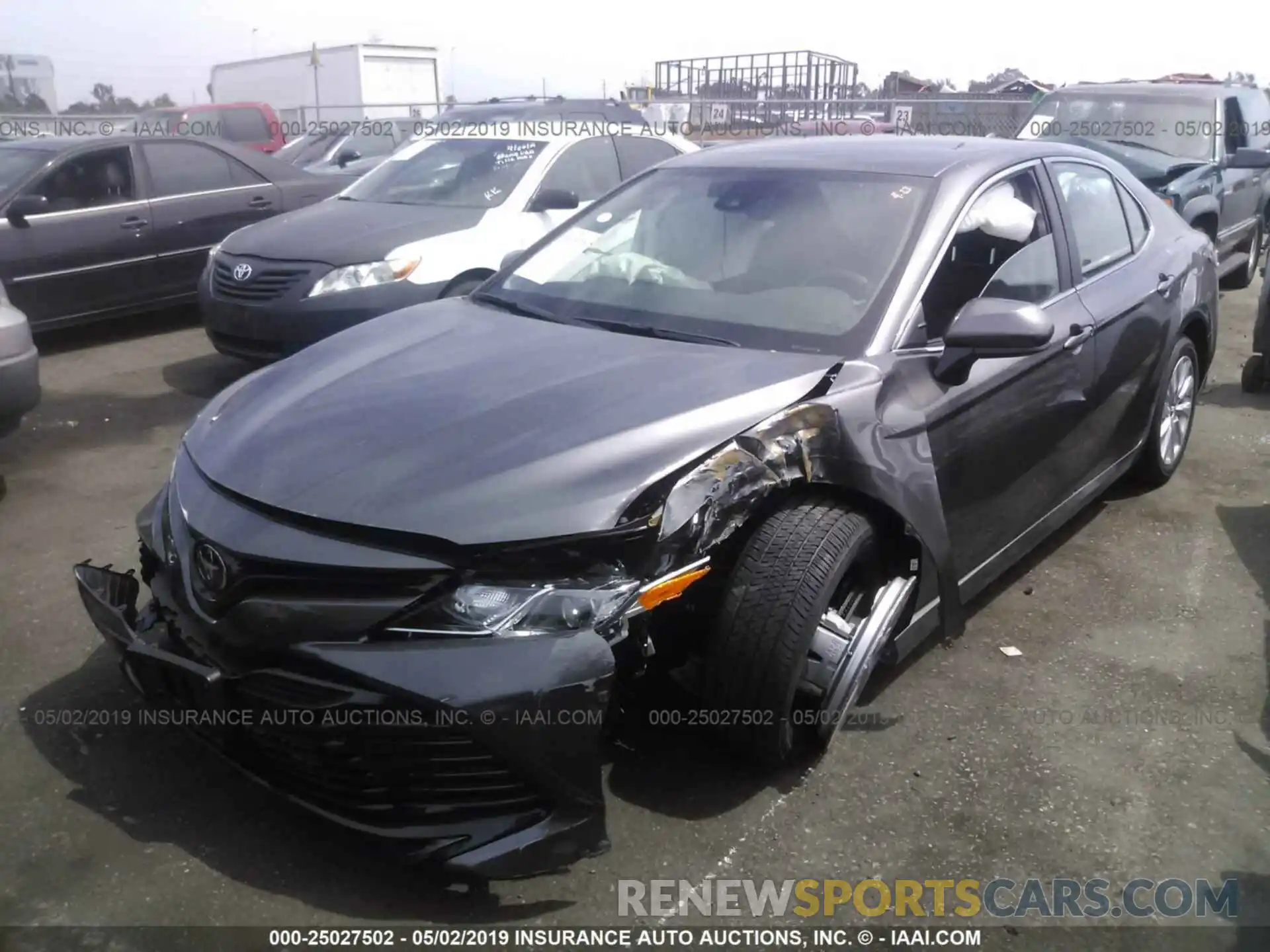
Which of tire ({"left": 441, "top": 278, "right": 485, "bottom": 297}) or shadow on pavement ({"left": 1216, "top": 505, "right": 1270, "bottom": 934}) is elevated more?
tire ({"left": 441, "top": 278, "right": 485, "bottom": 297})

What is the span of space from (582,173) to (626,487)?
201 inches

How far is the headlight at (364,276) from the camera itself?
19.8ft

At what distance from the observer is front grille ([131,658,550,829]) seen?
2232 mm

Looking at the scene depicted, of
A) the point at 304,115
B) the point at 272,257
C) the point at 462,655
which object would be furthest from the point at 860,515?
the point at 304,115

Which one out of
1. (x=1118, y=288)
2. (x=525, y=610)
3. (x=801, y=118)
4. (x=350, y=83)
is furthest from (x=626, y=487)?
(x=350, y=83)

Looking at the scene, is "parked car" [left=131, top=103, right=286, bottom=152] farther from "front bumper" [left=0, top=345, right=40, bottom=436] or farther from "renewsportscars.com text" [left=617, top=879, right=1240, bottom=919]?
"renewsportscars.com text" [left=617, top=879, right=1240, bottom=919]

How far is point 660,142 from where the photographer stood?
25.7 ft

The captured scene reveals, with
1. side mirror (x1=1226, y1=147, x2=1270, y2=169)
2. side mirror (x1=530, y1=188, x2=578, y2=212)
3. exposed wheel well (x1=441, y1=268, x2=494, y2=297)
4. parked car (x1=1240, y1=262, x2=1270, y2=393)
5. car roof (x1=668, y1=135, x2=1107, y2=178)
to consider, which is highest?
car roof (x1=668, y1=135, x2=1107, y2=178)

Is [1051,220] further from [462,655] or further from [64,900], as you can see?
[64,900]

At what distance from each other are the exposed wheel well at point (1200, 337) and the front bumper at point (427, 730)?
148 inches

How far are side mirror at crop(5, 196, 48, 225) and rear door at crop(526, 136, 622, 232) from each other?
349 centimetres

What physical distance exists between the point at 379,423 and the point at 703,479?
85cm

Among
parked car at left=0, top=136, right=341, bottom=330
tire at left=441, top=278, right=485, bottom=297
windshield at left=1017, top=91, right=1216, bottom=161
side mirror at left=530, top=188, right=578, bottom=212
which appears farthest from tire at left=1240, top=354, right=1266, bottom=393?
parked car at left=0, top=136, right=341, bottom=330

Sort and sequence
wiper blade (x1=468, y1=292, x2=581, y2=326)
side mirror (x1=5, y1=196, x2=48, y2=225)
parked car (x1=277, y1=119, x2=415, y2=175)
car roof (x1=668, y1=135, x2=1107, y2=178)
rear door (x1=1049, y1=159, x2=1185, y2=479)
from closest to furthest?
wiper blade (x1=468, y1=292, x2=581, y2=326) → car roof (x1=668, y1=135, x2=1107, y2=178) → rear door (x1=1049, y1=159, x2=1185, y2=479) → side mirror (x1=5, y1=196, x2=48, y2=225) → parked car (x1=277, y1=119, x2=415, y2=175)
